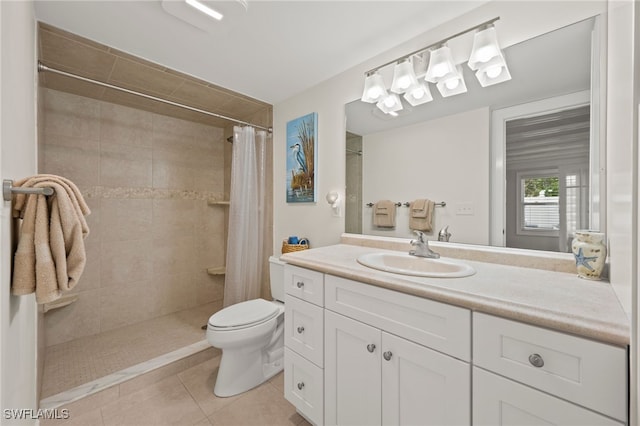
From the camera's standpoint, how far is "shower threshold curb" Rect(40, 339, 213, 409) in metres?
1.45

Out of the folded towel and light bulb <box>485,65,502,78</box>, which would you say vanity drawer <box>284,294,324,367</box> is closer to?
the folded towel

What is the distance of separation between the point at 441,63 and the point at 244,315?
1865 millimetres

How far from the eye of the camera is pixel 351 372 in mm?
1106

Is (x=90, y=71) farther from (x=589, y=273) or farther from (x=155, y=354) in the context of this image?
(x=589, y=273)

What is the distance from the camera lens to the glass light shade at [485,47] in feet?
3.98

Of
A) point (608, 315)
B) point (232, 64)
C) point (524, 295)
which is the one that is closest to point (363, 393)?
point (524, 295)

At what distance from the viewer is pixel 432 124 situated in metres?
1.50

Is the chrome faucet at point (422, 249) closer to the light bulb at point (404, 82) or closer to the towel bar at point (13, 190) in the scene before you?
the light bulb at point (404, 82)

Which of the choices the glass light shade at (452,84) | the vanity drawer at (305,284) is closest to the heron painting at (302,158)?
the vanity drawer at (305,284)

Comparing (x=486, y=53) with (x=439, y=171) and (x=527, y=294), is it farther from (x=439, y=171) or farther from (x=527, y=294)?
(x=527, y=294)

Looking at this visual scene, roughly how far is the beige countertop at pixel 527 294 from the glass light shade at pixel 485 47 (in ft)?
3.23

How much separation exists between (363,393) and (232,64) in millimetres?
2088

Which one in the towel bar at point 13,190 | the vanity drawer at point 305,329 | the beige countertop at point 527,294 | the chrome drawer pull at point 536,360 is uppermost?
the towel bar at point 13,190

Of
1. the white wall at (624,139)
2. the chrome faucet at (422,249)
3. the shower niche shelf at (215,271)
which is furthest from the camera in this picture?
the shower niche shelf at (215,271)
